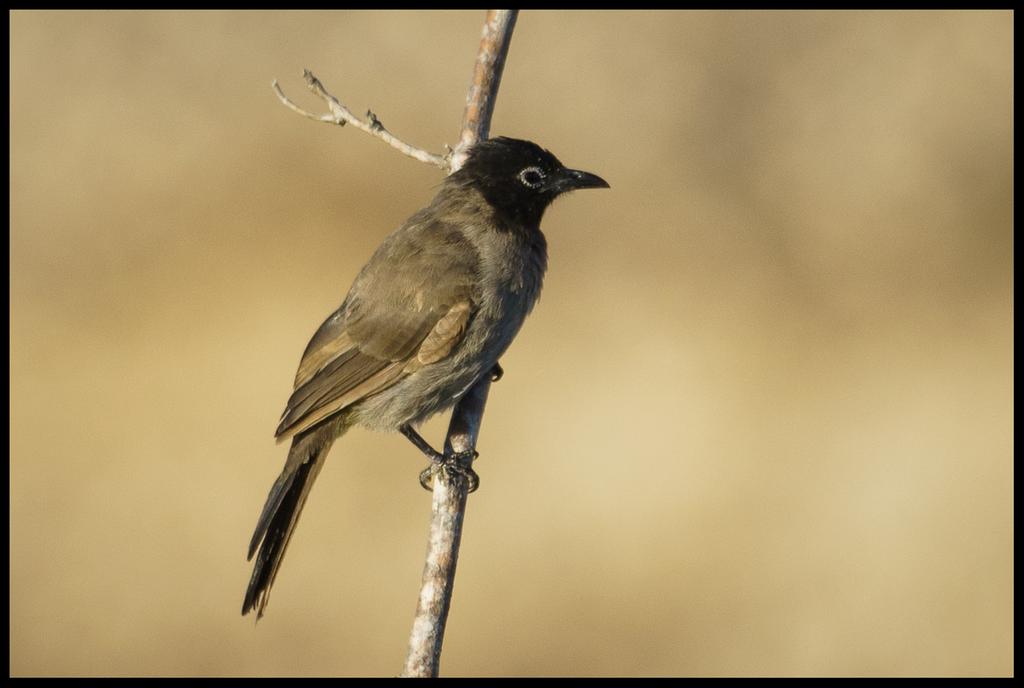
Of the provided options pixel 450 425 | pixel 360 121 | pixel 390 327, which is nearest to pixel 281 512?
pixel 450 425

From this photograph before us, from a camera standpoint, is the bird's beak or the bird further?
the bird's beak

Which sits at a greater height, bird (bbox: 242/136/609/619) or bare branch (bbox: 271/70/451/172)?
bare branch (bbox: 271/70/451/172)

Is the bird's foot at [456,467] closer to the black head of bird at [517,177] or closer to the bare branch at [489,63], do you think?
the black head of bird at [517,177]

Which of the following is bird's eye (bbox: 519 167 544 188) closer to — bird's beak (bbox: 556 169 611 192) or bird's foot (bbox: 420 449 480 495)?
bird's beak (bbox: 556 169 611 192)

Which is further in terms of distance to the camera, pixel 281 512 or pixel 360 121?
pixel 281 512

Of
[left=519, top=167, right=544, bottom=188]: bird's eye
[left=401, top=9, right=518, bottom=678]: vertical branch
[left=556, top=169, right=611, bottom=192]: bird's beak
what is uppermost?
[left=556, top=169, right=611, bottom=192]: bird's beak

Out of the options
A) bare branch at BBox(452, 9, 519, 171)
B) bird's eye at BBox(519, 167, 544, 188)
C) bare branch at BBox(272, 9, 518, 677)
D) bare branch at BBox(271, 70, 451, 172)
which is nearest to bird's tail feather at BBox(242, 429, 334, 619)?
bare branch at BBox(272, 9, 518, 677)

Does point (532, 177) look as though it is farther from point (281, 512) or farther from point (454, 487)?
point (281, 512)
